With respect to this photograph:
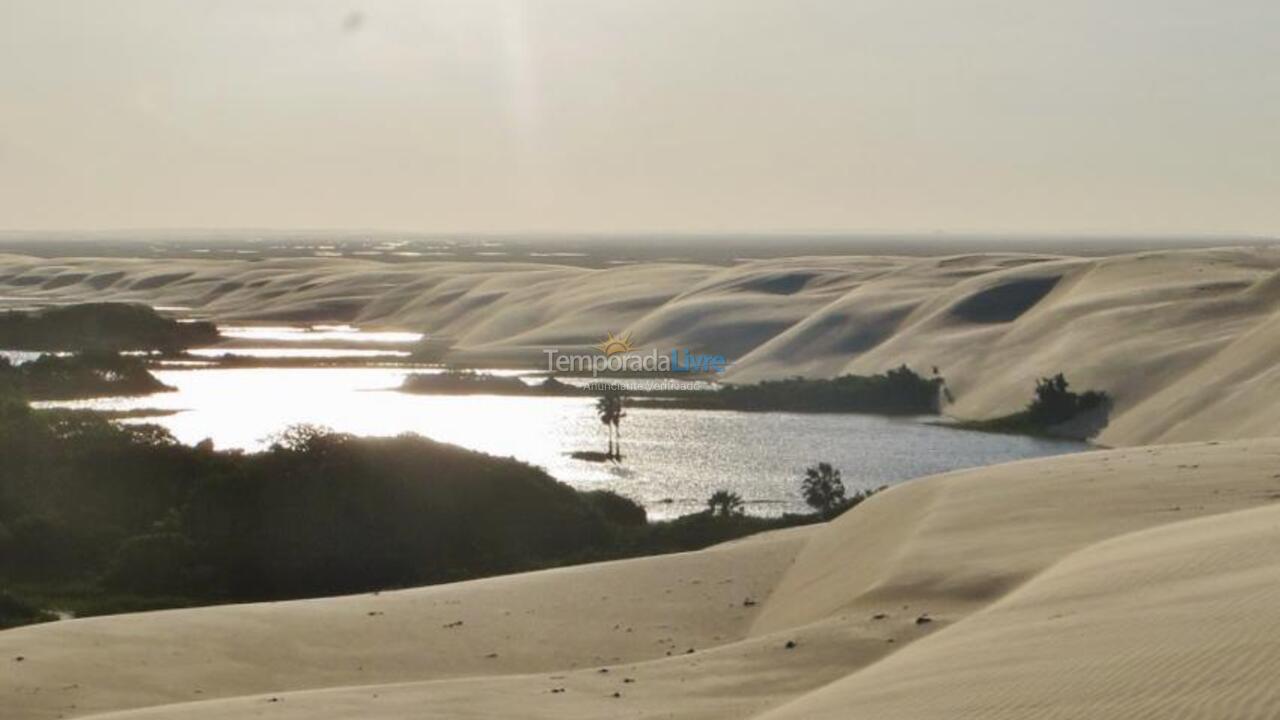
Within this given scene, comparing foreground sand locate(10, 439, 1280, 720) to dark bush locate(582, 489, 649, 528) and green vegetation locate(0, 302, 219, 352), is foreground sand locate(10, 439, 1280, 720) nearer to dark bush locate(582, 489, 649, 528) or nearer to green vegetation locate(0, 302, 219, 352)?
dark bush locate(582, 489, 649, 528)

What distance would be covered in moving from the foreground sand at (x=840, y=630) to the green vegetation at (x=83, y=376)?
41.0 meters

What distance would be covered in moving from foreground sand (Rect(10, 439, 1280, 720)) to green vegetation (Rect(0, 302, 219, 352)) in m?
67.1

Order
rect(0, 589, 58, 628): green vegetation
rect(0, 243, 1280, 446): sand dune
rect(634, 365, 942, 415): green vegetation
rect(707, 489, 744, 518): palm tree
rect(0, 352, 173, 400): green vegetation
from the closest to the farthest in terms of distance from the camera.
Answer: rect(0, 589, 58, 628): green vegetation → rect(707, 489, 744, 518): palm tree → rect(0, 243, 1280, 446): sand dune → rect(0, 352, 173, 400): green vegetation → rect(634, 365, 942, 415): green vegetation

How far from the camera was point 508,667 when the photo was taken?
64.7 ft

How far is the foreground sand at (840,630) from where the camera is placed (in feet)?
39.8

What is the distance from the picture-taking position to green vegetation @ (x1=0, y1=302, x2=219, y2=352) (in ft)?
290

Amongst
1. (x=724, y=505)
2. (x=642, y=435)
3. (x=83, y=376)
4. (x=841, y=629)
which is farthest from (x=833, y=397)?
(x=841, y=629)

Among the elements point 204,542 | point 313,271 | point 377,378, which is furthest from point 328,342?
point 204,542

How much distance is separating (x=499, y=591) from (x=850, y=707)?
12372mm

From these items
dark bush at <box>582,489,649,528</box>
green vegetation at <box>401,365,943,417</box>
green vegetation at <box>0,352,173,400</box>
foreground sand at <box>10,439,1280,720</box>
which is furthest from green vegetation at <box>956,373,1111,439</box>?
green vegetation at <box>0,352,173,400</box>

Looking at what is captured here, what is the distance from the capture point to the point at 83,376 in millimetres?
65000

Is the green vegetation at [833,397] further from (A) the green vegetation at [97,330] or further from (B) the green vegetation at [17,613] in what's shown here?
(B) the green vegetation at [17,613]

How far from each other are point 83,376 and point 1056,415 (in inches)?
1453

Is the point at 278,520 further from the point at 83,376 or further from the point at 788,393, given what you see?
the point at 83,376
